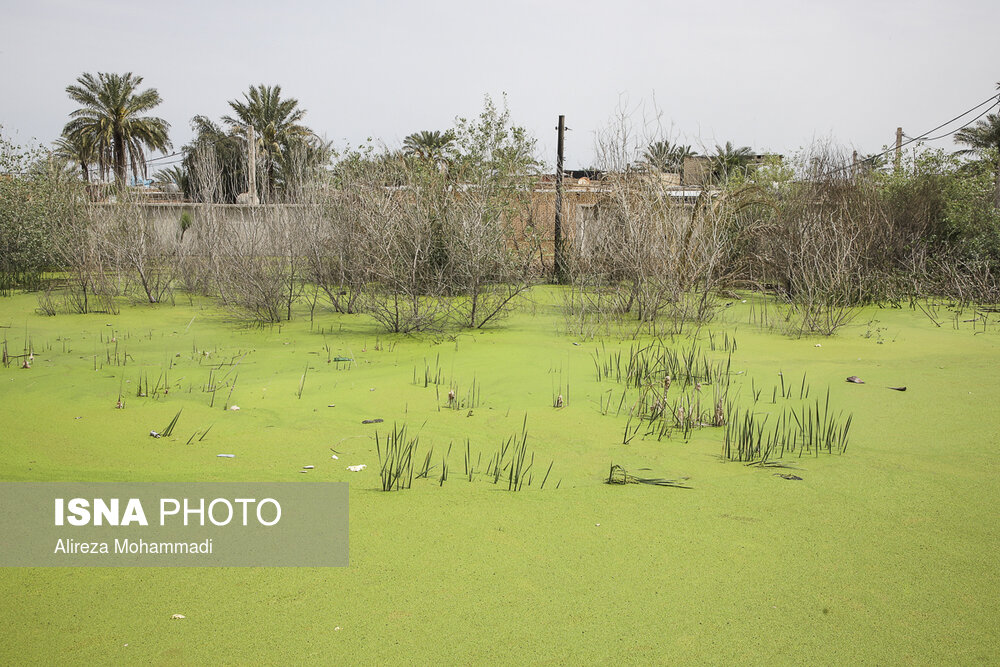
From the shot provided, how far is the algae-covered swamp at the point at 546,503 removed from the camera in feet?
8.71

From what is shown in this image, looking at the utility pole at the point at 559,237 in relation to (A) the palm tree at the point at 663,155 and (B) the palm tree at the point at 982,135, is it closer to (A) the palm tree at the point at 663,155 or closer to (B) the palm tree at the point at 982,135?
(A) the palm tree at the point at 663,155

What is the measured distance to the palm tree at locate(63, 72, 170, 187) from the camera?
2872 centimetres

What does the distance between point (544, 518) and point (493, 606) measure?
2.94 ft

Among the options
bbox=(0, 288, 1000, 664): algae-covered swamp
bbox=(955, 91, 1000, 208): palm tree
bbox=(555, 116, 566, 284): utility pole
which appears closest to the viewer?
bbox=(0, 288, 1000, 664): algae-covered swamp

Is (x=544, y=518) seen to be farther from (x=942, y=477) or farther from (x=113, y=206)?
(x=113, y=206)

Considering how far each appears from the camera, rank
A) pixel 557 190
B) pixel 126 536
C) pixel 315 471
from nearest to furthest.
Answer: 1. pixel 126 536
2. pixel 315 471
3. pixel 557 190

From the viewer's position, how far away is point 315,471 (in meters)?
4.40

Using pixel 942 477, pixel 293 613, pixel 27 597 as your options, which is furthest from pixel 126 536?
pixel 942 477

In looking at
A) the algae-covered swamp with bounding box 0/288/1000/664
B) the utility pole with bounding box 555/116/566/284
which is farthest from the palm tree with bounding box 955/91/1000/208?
the algae-covered swamp with bounding box 0/288/1000/664

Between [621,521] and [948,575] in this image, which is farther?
[621,521]

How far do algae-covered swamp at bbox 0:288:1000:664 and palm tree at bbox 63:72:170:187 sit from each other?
24.3 metres

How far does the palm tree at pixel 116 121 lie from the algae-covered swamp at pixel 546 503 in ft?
79.6

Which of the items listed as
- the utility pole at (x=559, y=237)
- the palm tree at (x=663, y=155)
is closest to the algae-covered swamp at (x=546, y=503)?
the palm tree at (x=663, y=155)

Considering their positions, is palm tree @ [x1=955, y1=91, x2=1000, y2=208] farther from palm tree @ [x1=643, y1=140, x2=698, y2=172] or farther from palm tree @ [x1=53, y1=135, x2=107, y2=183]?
palm tree @ [x1=53, y1=135, x2=107, y2=183]
